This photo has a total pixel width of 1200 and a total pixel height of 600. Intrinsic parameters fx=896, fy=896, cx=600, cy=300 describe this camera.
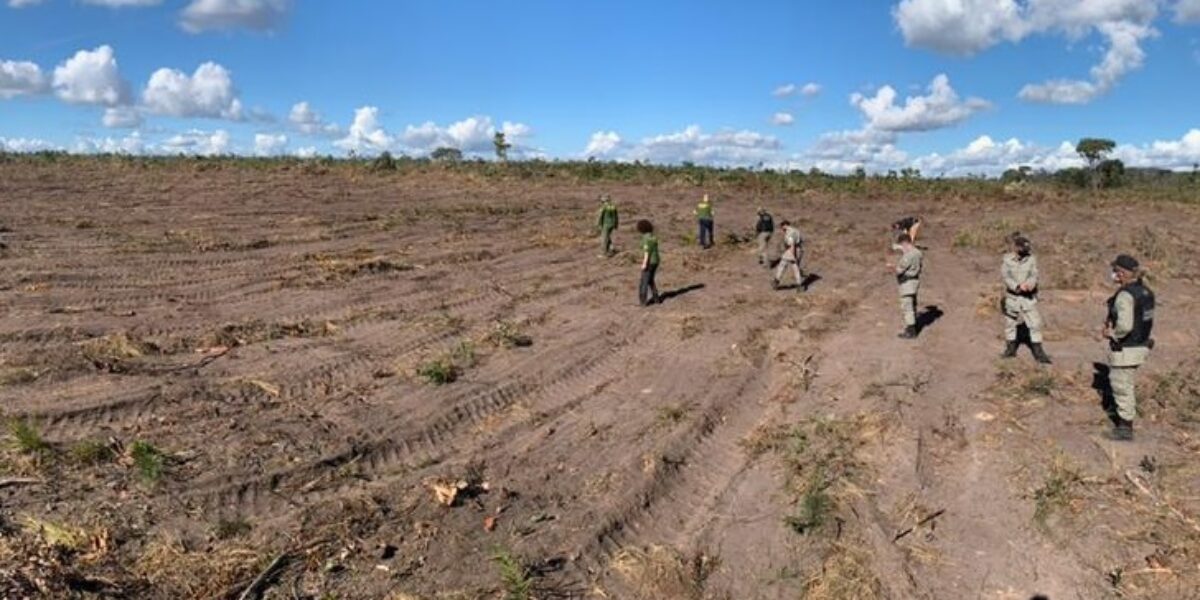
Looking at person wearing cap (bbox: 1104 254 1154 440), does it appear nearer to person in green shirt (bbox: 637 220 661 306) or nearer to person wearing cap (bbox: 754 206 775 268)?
person in green shirt (bbox: 637 220 661 306)

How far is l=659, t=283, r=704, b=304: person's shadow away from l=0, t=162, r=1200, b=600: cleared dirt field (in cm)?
20

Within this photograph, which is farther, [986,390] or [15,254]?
[15,254]

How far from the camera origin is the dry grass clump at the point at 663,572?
244 inches

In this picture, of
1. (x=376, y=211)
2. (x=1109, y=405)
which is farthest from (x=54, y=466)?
(x=376, y=211)

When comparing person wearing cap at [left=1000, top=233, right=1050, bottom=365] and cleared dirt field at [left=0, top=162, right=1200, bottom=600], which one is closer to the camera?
cleared dirt field at [left=0, top=162, right=1200, bottom=600]

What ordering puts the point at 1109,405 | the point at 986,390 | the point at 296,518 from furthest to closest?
1. the point at 986,390
2. the point at 1109,405
3. the point at 296,518

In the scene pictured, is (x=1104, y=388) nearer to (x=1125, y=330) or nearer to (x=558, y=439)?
(x=1125, y=330)

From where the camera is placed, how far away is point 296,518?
22.6 feet

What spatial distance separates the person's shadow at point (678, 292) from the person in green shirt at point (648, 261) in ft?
1.79

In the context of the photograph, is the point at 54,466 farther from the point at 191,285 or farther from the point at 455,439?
the point at 191,285

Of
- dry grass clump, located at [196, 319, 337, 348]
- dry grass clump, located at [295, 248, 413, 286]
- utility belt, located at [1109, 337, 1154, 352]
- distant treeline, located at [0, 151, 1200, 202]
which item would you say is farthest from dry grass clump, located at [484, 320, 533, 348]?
distant treeline, located at [0, 151, 1200, 202]

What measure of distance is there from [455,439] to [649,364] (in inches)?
142

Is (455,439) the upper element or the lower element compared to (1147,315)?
lower

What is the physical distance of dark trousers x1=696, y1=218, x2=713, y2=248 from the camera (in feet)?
74.0
